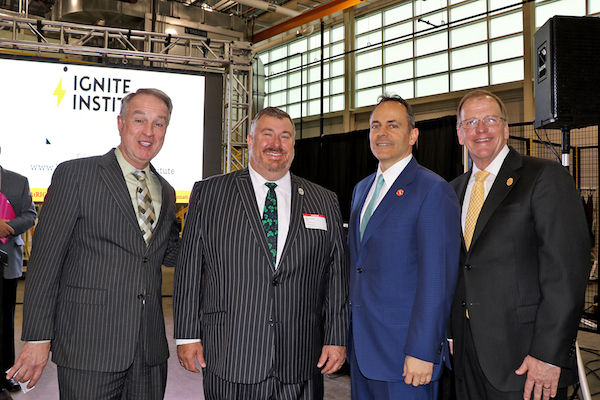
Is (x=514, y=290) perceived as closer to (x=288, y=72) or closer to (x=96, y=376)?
(x=96, y=376)

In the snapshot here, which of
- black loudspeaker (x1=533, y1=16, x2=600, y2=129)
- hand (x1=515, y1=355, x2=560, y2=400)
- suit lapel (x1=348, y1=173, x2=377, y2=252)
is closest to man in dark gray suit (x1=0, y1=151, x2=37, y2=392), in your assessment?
suit lapel (x1=348, y1=173, x2=377, y2=252)

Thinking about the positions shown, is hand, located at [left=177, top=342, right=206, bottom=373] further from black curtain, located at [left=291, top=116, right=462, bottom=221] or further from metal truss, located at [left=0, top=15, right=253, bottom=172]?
black curtain, located at [left=291, top=116, right=462, bottom=221]

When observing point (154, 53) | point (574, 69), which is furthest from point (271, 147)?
point (154, 53)

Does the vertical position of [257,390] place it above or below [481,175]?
below

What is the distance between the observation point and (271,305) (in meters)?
1.81

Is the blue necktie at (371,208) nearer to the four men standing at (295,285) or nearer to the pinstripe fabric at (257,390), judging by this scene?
the four men standing at (295,285)

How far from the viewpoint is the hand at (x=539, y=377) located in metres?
1.69

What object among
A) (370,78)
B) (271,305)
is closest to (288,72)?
(370,78)

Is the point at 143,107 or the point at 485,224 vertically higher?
the point at 143,107

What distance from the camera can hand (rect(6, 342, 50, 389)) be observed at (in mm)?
1664

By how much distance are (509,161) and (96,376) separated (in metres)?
1.90

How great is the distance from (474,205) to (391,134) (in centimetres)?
48

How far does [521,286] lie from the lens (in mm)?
1806

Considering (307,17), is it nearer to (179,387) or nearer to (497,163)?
(179,387)
